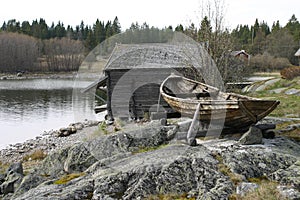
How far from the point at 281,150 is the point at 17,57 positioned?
6921cm

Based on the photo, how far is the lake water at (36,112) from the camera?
62.6ft

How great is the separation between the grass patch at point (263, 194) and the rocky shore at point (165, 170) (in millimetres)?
51

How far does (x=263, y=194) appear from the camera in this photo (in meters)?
4.81

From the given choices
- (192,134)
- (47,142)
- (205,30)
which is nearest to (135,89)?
(205,30)

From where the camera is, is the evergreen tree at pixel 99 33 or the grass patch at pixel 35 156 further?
the evergreen tree at pixel 99 33

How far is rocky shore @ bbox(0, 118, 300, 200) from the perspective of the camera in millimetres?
5434

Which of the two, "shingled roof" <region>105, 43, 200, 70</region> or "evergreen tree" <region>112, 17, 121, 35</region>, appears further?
"evergreen tree" <region>112, 17, 121, 35</region>

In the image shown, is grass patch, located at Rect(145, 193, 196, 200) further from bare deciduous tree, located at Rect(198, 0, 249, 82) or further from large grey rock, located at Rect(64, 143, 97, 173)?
bare deciduous tree, located at Rect(198, 0, 249, 82)

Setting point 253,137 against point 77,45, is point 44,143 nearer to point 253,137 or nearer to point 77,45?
point 253,137

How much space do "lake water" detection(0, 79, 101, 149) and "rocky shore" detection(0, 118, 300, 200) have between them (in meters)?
10.2

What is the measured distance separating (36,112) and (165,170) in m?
20.8

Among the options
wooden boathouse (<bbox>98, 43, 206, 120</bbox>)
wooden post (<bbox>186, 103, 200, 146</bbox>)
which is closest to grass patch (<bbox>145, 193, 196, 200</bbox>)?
wooden post (<bbox>186, 103, 200, 146</bbox>)

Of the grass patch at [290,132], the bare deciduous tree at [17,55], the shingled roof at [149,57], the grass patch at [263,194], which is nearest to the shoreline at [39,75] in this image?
the bare deciduous tree at [17,55]

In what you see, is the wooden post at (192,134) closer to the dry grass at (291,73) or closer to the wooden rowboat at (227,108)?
the wooden rowboat at (227,108)
